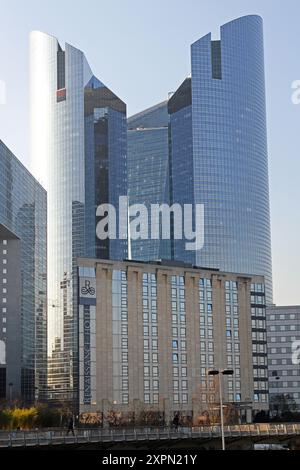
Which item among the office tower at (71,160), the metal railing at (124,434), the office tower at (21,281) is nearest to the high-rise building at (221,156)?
the office tower at (71,160)

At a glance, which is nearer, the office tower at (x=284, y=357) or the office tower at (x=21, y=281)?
the office tower at (x=284, y=357)

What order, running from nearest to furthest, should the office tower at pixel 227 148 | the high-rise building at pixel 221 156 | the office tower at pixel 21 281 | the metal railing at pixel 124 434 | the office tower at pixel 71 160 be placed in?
1. the metal railing at pixel 124 434
2. the office tower at pixel 21 281
3. the office tower at pixel 227 148
4. the high-rise building at pixel 221 156
5. the office tower at pixel 71 160

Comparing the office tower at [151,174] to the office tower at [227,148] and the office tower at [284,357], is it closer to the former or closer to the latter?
the office tower at [227,148]

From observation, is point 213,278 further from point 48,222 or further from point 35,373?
point 48,222

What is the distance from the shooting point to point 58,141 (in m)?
188

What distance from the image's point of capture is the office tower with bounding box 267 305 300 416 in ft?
433

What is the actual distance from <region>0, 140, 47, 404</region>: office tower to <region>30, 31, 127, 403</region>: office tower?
865 centimetres

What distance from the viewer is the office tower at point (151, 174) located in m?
178

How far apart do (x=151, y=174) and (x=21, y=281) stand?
5266 centimetres

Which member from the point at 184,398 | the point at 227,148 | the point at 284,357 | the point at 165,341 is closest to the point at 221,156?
the point at 227,148

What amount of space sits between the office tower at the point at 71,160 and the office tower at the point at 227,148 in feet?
47.0

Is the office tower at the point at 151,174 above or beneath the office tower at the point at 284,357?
above

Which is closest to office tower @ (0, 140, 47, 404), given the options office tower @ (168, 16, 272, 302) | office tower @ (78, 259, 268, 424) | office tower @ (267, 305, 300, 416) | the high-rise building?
the high-rise building
